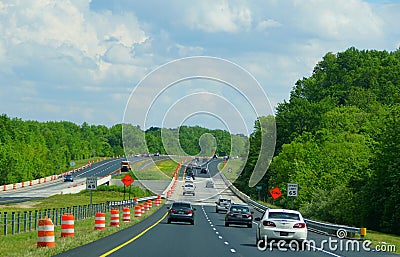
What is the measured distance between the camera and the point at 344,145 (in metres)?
91.9

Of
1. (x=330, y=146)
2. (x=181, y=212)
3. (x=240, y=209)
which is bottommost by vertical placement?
(x=181, y=212)

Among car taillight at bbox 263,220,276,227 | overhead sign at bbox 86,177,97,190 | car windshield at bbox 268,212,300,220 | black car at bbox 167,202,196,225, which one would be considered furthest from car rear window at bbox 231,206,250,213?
car taillight at bbox 263,220,276,227

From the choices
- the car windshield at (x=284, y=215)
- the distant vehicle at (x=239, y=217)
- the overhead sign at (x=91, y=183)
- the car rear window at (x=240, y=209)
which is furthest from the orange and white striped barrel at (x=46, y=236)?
the car rear window at (x=240, y=209)

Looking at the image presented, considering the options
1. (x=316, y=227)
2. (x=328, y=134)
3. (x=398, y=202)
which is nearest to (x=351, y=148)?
(x=328, y=134)

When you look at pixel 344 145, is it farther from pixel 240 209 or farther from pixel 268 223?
pixel 268 223

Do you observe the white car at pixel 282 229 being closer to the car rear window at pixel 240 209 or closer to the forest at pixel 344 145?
the car rear window at pixel 240 209

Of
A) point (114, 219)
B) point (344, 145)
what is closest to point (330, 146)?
point (344, 145)

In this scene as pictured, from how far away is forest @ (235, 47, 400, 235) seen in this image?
57625 mm

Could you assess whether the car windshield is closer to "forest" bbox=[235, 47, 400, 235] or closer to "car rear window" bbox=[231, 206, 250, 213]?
"car rear window" bbox=[231, 206, 250, 213]

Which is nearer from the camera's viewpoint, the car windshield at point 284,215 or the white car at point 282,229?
the white car at point 282,229

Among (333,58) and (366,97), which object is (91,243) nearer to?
(366,97)

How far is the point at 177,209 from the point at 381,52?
400 feet

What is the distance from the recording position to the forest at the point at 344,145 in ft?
189

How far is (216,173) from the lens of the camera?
161125 millimetres
